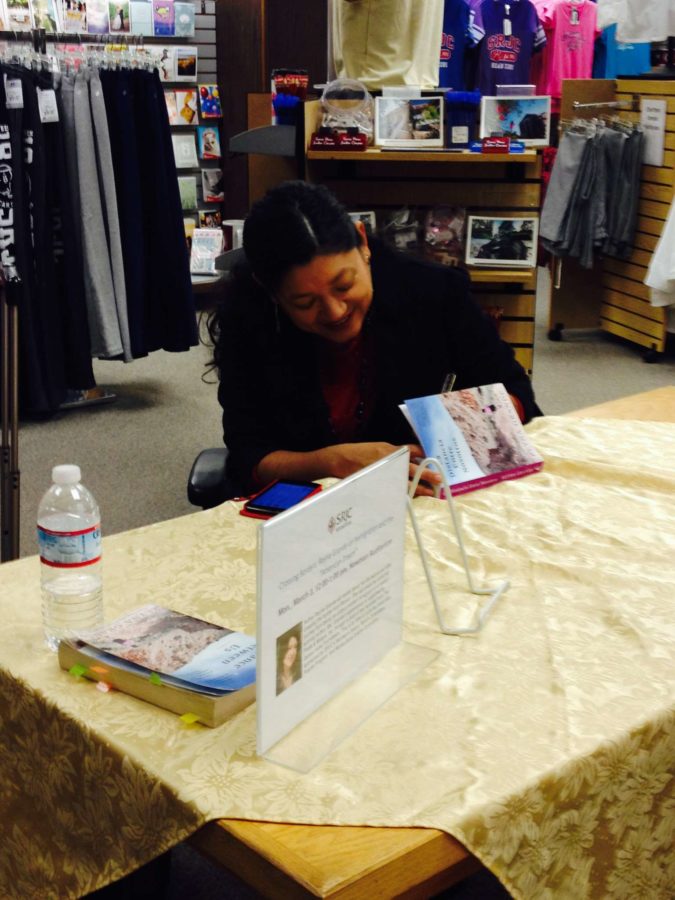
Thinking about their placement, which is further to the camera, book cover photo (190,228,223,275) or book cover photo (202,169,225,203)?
book cover photo (202,169,225,203)

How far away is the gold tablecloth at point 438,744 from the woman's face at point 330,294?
1.88ft

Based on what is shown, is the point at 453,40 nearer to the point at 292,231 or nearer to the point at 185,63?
the point at 185,63

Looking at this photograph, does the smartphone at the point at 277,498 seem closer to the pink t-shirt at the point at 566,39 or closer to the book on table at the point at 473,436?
the book on table at the point at 473,436

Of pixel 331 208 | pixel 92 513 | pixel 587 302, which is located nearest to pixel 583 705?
pixel 92 513

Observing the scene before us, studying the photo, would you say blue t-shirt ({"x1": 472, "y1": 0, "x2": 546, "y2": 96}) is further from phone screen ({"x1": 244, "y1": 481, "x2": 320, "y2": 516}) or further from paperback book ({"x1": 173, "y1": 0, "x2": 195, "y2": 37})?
phone screen ({"x1": 244, "y1": 481, "x2": 320, "y2": 516})

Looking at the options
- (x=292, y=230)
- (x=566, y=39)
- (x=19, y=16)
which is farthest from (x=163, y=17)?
(x=292, y=230)

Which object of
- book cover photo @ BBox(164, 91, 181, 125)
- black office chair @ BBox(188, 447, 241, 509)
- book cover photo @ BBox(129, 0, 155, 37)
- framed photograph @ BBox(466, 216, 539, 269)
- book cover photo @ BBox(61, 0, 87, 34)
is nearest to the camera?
black office chair @ BBox(188, 447, 241, 509)

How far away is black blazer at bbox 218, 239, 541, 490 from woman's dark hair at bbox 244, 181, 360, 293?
0.75 ft

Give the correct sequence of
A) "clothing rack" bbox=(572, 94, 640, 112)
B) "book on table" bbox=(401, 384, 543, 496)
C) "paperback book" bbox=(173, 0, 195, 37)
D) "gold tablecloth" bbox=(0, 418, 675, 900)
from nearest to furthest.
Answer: "gold tablecloth" bbox=(0, 418, 675, 900) → "book on table" bbox=(401, 384, 543, 496) → "clothing rack" bbox=(572, 94, 640, 112) → "paperback book" bbox=(173, 0, 195, 37)

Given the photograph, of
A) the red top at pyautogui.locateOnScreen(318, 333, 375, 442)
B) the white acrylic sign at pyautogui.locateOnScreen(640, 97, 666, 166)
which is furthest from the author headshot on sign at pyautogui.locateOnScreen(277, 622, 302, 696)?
the white acrylic sign at pyautogui.locateOnScreen(640, 97, 666, 166)

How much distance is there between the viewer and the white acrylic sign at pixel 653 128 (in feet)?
19.4

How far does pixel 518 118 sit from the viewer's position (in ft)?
12.7

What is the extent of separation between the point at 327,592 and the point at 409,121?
2.95 meters

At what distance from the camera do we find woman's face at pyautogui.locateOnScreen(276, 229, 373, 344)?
2.03 m
